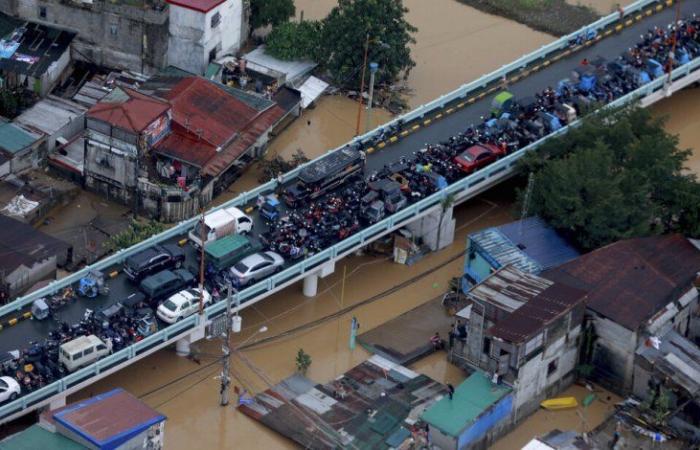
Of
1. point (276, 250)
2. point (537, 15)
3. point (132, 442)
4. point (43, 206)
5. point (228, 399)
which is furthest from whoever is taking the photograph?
point (537, 15)

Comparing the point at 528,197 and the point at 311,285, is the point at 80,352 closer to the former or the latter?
the point at 311,285

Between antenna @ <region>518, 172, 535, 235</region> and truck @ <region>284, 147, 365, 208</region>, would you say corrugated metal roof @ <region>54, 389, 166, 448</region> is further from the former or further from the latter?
antenna @ <region>518, 172, 535, 235</region>

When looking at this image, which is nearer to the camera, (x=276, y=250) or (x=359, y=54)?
(x=276, y=250)

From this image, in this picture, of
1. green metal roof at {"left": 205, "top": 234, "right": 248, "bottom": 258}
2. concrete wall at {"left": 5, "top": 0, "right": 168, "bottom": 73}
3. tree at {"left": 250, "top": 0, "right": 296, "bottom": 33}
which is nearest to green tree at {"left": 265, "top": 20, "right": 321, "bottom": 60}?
tree at {"left": 250, "top": 0, "right": 296, "bottom": 33}

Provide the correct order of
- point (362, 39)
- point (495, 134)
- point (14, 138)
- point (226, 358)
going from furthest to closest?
point (362, 39) < point (495, 134) < point (14, 138) < point (226, 358)

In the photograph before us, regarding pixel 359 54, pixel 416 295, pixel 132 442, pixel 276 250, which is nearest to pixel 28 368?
pixel 132 442

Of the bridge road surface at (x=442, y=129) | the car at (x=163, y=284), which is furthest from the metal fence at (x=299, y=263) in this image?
the car at (x=163, y=284)

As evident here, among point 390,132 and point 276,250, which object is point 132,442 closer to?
point 276,250

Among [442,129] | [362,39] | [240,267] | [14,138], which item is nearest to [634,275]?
[442,129]
